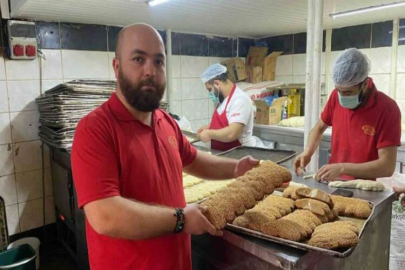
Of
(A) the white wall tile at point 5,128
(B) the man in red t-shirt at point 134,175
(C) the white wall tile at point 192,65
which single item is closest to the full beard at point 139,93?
(B) the man in red t-shirt at point 134,175

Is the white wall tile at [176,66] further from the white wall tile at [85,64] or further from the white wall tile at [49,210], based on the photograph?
the white wall tile at [49,210]

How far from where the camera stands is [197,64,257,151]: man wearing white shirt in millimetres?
2658

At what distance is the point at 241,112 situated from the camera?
2.67 meters

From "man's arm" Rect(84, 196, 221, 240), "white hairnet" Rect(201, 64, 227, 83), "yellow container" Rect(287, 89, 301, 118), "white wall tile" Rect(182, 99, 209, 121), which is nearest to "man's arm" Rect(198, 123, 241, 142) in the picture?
"white hairnet" Rect(201, 64, 227, 83)

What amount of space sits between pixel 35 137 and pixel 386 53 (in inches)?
130

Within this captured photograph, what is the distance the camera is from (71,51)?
289 cm

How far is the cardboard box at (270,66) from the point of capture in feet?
13.4

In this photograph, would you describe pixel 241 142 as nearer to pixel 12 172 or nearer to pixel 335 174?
pixel 335 174

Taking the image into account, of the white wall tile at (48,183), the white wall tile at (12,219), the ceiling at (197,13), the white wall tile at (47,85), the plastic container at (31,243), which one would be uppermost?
the ceiling at (197,13)

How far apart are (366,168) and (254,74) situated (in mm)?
2449

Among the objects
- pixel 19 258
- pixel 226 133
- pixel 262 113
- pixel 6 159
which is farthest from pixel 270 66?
pixel 19 258

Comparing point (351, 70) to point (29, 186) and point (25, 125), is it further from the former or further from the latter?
point (29, 186)

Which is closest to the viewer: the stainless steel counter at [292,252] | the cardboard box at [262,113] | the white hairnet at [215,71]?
the stainless steel counter at [292,252]

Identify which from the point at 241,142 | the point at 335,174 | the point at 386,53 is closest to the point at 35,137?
the point at 241,142
